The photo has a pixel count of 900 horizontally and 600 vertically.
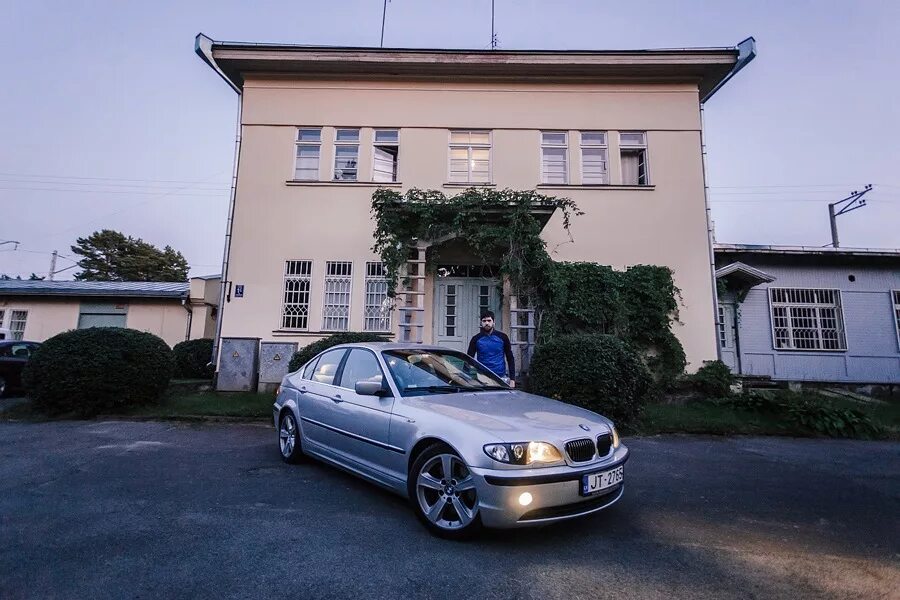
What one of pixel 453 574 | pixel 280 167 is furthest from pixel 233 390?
pixel 453 574

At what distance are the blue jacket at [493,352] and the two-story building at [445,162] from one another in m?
4.34

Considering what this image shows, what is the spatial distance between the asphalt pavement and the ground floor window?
361 inches

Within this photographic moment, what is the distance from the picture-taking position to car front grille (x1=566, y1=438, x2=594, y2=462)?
323 cm

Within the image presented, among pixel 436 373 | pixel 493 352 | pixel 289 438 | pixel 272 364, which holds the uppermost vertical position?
pixel 493 352

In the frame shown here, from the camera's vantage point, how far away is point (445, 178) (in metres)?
11.7

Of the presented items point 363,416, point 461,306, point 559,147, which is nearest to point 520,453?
point 363,416

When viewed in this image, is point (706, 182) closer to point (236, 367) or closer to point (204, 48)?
point (236, 367)

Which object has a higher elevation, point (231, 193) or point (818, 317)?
point (231, 193)

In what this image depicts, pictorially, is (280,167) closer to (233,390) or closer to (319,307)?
(319,307)

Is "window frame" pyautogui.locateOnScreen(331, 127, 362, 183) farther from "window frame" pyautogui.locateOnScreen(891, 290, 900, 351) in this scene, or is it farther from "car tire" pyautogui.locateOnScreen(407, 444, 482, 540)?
"window frame" pyautogui.locateOnScreen(891, 290, 900, 351)

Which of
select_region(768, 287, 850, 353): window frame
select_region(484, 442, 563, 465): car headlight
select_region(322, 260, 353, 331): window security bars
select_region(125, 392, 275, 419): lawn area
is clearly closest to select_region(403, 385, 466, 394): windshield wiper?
select_region(484, 442, 563, 465): car headlight

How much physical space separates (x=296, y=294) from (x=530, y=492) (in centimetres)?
947

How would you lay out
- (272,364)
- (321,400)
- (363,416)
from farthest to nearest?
(272,364) → (321,400) → (363,416)

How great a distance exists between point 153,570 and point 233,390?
26.0 feet
